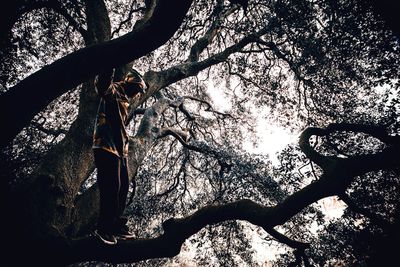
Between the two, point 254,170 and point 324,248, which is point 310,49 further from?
point 324,248

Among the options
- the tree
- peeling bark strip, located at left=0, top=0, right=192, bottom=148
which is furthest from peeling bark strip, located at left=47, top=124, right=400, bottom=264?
peeling bark strip, located at left=0, top=0, right=192, bottom=148

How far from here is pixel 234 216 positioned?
3641mm

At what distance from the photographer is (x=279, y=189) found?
7.70m

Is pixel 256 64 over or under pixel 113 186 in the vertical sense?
over

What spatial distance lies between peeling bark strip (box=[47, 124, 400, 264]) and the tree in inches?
0.6

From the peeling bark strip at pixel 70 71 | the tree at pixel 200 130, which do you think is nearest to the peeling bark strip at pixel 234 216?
the tree at pixel 200 130

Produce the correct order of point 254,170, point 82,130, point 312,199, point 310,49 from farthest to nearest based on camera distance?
point 254,170, point 310,49, point 82,130, point 312,199

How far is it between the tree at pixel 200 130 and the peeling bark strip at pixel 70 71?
0.01 m

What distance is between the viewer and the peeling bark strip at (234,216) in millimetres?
3234

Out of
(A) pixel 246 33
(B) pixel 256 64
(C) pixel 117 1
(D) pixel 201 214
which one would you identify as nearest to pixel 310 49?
(A) pixel 246 33

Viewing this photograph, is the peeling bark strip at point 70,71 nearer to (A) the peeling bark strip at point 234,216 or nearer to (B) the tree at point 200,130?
(B) the tree at point 200,130

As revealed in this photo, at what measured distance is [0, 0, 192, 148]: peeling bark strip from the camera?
2633 mm

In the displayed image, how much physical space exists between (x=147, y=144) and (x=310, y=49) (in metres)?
4.82

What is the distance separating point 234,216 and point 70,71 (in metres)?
2.86
